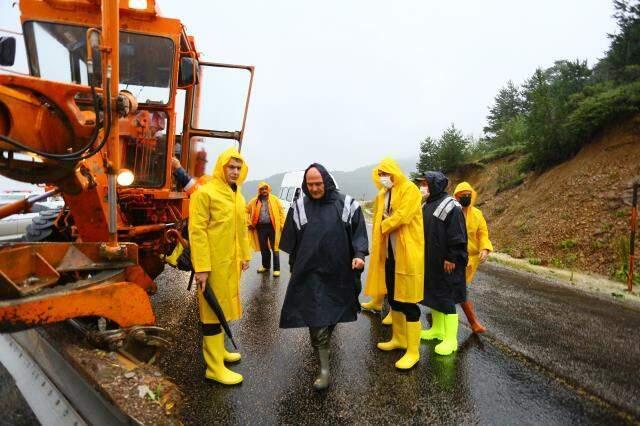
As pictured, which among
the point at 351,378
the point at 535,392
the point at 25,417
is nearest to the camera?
the point at 25,417

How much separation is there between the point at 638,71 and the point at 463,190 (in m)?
11.6

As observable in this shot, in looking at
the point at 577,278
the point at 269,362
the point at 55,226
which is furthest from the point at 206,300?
the point at 577,278

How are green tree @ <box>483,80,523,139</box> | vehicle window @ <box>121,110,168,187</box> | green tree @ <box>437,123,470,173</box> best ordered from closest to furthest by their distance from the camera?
vehicle window @ <box>121,110,168,187</box> < green tree @ <box>437,123,470,173</box> < green tree @ <box>483,80,523,139</box>

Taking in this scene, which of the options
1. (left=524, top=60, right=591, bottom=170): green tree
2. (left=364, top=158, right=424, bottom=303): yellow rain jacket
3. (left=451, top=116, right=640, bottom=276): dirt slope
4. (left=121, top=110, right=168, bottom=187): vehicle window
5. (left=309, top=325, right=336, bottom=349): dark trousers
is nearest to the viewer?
(left=309, top=325, right=336, bottom=349): dark trousers

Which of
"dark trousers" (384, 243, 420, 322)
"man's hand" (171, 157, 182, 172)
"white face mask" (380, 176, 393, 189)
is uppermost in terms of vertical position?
"man's hand" (171, 157, 182, 172)

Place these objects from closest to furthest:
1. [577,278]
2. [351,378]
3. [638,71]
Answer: [351,378] → [577,278] → [638,71]

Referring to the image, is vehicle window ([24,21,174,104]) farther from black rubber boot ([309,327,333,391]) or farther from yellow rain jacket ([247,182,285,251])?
black rubber boot ([309,327,333,391])

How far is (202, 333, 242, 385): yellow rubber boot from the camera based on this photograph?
3.40m

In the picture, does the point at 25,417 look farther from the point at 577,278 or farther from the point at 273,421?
the point at 577,278

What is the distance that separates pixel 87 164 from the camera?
145 inches

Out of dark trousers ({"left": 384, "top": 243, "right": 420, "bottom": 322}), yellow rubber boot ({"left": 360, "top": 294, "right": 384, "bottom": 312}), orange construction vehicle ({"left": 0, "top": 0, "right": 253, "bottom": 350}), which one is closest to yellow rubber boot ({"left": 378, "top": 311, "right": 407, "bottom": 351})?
dark trousers ({"left": 384, "top": 243, "right": 420, "bottom": 322})

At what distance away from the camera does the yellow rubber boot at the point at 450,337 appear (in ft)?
13.8

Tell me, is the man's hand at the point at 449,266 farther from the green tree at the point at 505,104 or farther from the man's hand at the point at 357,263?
the green tree at the point at 505,104

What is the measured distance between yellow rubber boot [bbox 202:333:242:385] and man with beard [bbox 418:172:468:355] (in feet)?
7.04
